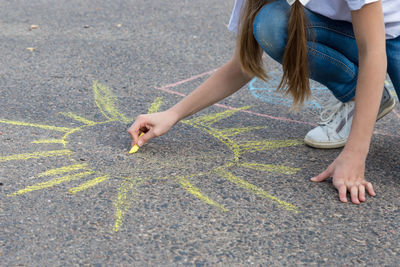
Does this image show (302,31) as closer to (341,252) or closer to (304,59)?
(304,59)

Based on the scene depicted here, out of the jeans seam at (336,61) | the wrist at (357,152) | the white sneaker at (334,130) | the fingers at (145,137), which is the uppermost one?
the jeans seam at (336,61)

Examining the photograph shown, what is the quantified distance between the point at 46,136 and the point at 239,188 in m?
0.86

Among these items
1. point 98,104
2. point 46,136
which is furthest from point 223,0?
point 46,136

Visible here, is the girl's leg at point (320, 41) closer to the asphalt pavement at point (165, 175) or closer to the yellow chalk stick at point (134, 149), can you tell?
the asphalt pavement at point (165, 175)

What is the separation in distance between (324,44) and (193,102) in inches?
21.9

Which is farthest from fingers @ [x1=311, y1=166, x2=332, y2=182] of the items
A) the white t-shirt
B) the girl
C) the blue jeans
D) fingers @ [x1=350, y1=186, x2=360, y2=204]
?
the white t-shirt

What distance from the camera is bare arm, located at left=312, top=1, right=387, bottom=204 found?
181 centimetres

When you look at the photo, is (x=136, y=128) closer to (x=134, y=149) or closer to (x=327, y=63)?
(x=134, y=149)

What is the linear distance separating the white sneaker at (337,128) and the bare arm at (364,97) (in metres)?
0.41

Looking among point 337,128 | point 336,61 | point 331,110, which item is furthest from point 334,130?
point 336,61

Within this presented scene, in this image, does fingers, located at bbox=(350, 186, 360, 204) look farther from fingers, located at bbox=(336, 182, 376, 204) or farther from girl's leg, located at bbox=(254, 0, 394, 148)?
girl's leg, located at bbox=(254, 0, 394, 148)

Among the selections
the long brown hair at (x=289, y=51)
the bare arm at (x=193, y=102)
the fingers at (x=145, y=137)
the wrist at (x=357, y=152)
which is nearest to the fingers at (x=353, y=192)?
the wrist at (x=357, y=152)

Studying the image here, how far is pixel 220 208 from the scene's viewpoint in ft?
6.08

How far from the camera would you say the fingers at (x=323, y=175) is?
79.0 inches
